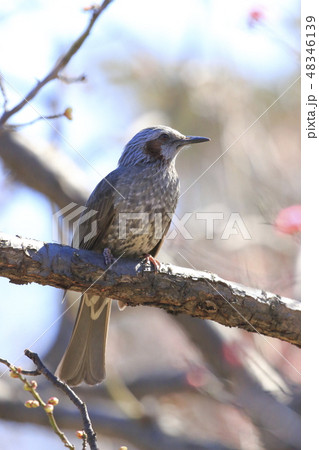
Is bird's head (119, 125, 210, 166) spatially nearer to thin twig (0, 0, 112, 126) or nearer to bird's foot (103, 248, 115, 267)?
bird's foot (103, 248, 115, 267)

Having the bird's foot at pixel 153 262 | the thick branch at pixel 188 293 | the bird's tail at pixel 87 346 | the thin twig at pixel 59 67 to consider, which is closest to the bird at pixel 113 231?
the bird's tail at pixel 87 346

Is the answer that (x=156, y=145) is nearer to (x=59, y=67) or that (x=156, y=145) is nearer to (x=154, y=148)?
(x=154, y=148)

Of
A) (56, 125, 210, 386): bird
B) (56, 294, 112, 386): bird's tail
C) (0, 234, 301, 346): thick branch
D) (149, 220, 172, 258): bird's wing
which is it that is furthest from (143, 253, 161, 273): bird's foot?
(56, 294, 112, 386): bird's tail

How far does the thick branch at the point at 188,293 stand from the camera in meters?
3.52

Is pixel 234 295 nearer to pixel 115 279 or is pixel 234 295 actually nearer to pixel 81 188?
pixel 115 279

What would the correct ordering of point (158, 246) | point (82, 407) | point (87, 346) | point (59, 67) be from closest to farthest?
point (82, 407) → point (59, 67) → point (87, 346) → point (158, 246)

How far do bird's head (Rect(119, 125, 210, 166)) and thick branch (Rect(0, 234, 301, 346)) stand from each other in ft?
4.38

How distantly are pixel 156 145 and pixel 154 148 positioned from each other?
4 cm

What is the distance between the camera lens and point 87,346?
14.7ft

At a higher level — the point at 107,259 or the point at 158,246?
the point at 158,246

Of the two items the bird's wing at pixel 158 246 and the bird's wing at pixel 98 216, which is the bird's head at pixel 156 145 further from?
the bird's wing at pixel 158 246

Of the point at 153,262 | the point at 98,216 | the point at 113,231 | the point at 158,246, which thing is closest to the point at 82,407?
the point at 153,262

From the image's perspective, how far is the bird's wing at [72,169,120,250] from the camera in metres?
4.33
